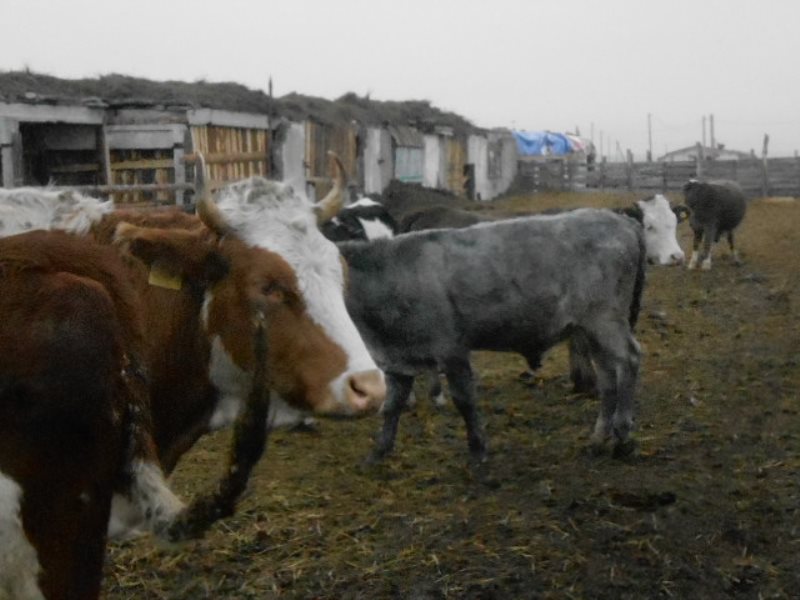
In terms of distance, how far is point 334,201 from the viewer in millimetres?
3578

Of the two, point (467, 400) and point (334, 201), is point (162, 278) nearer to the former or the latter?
point (334, 201)

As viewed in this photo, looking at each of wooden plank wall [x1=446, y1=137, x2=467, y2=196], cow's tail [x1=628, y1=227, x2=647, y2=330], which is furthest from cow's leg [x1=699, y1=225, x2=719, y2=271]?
wooden plank wall [x1=446, y1=137, x2=467, y2=196]

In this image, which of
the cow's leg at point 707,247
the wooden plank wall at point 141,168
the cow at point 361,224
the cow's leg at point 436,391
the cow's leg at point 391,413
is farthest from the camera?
the cow's leg at point 707,247

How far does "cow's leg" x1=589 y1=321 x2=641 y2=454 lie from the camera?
639 centimetres

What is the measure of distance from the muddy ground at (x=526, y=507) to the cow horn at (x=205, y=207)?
6.51 feet

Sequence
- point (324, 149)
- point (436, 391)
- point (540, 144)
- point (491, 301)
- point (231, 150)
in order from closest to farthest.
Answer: point (491, 301), point (436, 391), point (231, 150), point (324, 149), point (540, 144)

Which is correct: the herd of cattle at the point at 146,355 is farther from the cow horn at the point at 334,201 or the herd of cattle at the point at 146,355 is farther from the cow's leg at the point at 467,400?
the cow's leg at the point at 467,400

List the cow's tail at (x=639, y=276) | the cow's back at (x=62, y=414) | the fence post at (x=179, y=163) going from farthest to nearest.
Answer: the fence post at (x=179, y=163) → the cow's tail at (x=639, y=276) → the cow's back at (x=62, y=414)

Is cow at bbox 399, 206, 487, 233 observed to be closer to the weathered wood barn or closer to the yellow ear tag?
the weathered wood barn

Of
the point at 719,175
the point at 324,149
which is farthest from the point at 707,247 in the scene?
the point at 719,175

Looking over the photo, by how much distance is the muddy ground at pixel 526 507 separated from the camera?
172 inches

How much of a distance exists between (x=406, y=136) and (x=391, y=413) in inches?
791

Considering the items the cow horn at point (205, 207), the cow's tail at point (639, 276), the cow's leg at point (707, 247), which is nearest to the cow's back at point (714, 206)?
the cow's leg at point (707, 247)

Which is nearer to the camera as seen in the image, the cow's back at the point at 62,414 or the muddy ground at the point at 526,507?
the cow's back at the point at 62,414
